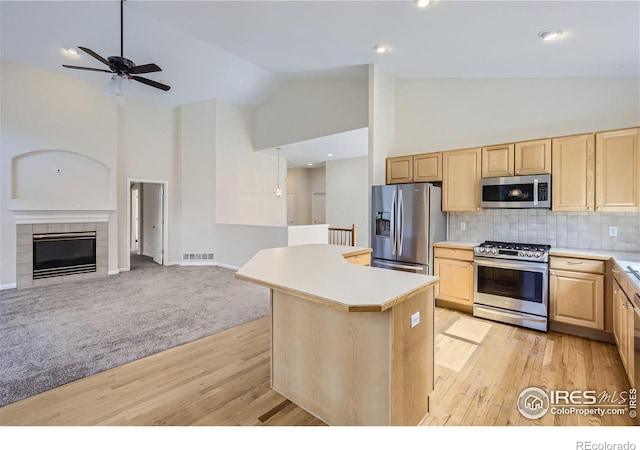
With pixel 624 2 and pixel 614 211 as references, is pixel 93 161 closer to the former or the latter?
pixel 624 2

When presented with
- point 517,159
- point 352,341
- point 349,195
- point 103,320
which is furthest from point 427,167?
point 103,320

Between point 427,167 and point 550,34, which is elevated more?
point 550,34

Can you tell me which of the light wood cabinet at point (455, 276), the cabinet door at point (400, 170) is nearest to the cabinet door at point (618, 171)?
the light wood cabinet at point (455, 276)

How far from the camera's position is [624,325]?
234 cm

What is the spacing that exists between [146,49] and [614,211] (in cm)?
658

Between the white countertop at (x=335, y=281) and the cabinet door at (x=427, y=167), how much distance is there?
2310mm

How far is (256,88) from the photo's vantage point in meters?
6.57

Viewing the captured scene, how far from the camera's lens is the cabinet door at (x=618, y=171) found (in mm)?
2895

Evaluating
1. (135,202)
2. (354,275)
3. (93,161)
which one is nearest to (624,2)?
(354,275)

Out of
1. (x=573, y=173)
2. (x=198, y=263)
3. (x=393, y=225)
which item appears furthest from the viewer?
(x=198, y=263)

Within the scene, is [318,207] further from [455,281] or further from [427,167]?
[455,281]

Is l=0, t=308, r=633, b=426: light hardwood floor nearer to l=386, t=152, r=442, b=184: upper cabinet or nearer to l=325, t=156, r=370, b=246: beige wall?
l=386, t=152, r=442, b=184: upper cabinet

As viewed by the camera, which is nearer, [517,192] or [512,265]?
[512,265]

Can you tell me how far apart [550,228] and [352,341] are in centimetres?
328
